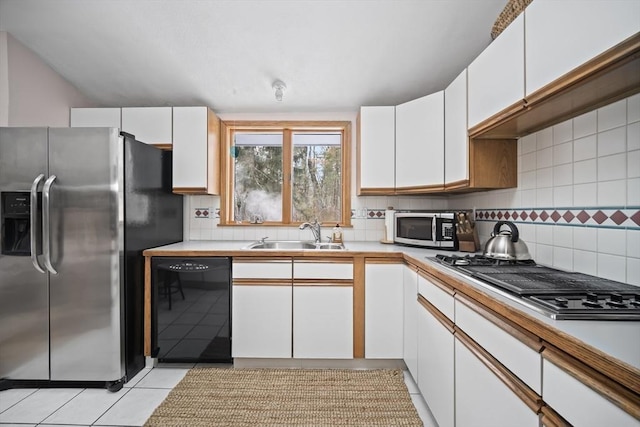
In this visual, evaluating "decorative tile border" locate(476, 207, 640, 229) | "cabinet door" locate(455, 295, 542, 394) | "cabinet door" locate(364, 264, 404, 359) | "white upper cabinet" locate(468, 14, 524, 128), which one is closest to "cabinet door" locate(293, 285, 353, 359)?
"cabinet door" locate(364, 264, 404, 359)

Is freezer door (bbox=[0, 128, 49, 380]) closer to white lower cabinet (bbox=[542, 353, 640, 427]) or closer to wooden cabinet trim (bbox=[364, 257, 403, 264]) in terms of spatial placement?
wooden cabinet trim (bbox=[364, 257, 403, 264])

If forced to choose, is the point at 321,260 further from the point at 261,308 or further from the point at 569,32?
the point at 569,32

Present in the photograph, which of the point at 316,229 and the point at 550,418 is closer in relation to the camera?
the point at 550,418

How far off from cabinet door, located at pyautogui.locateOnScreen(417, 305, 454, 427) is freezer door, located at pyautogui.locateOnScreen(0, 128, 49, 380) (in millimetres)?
2421

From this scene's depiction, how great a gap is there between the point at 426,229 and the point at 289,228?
131 centimetres

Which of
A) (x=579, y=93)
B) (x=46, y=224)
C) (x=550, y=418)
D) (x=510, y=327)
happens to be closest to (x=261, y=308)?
(x=46, y=224)

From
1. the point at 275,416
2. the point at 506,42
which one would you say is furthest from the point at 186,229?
the point at 506,42

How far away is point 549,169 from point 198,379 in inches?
100

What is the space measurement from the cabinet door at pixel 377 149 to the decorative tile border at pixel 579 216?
2.92ft

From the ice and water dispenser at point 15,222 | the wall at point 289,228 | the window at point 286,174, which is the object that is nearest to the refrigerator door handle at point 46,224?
the ice and water dispenser at point 15,222

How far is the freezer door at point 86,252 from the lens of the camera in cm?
199

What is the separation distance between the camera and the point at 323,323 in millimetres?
2250

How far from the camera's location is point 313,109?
9.67 ft

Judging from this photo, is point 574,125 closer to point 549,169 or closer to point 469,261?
point 549,169
